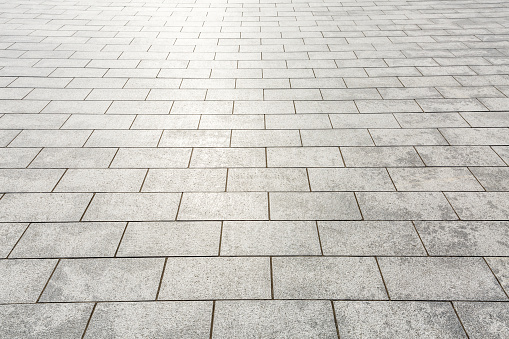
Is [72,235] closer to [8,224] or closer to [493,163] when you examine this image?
[8,224]

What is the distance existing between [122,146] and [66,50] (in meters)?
4.18

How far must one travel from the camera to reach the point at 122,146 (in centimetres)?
477

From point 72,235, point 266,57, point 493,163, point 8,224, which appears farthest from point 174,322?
point 266,57

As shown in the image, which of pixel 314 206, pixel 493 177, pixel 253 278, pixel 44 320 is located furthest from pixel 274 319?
pixel 493 177

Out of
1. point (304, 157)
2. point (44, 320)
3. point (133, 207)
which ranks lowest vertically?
point (44, 320)

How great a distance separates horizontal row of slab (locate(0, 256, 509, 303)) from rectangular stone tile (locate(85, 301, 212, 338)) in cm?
8

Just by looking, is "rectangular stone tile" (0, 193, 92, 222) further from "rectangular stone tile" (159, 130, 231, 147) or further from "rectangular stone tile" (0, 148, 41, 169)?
"rectangular stone tile" (159, 130, 231, 147)

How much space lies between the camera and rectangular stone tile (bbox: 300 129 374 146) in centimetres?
480

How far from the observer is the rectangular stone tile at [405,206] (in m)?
3.68

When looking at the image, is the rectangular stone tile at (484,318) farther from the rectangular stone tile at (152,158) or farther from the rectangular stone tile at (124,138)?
the rectangular stone tile at (124,138)

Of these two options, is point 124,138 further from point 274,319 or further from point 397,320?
point 397,320

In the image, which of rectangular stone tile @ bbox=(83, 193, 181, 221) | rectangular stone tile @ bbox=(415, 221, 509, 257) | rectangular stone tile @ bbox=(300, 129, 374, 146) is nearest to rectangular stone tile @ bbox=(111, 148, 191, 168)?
rectangular stone tile @ bbox=(83, 193, 181, 221)

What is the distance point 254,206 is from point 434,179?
6.68 feet

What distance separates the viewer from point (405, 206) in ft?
12.5
